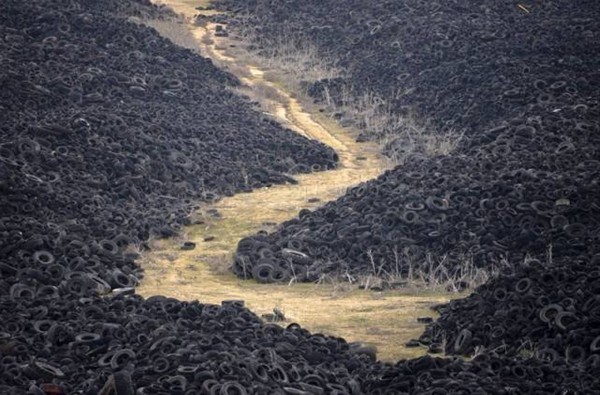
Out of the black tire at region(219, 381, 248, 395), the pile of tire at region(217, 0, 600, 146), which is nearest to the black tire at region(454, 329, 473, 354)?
the black tire at region(219, 381, 248, 395)

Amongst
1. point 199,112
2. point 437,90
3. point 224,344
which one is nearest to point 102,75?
point 199,112

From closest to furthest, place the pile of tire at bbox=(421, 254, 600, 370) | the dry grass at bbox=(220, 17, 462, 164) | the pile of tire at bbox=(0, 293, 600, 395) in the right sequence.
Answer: the pile of tire at bbox=(0, 293, 600, 395) → the pile of tire at bbox=(421, 254, 600, 370) → the dry grass at bbox=(220, 17, 462, 164)

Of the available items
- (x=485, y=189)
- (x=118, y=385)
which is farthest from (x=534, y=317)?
(x=485, y=189)

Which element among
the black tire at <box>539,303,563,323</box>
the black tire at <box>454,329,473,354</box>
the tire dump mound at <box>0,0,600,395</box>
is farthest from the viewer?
the black tire at <box>454,329,473,354</box>

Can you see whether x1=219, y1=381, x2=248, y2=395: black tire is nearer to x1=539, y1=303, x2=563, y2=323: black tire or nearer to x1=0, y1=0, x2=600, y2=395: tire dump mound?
x1=0, y1=0, x2=600, y2=395: tire dump mound

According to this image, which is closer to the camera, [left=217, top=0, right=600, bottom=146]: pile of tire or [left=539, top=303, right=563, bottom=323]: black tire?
[left=539, top=303, right=563, bottom=323]: black tire

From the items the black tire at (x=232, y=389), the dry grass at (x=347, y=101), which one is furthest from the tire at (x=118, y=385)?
the dry grass at (x=347, y=101)

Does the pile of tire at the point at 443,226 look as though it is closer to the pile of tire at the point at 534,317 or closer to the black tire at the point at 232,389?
the pile of tire at the point at 534,317

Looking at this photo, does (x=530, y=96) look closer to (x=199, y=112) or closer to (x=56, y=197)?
(x=199, y=112)
